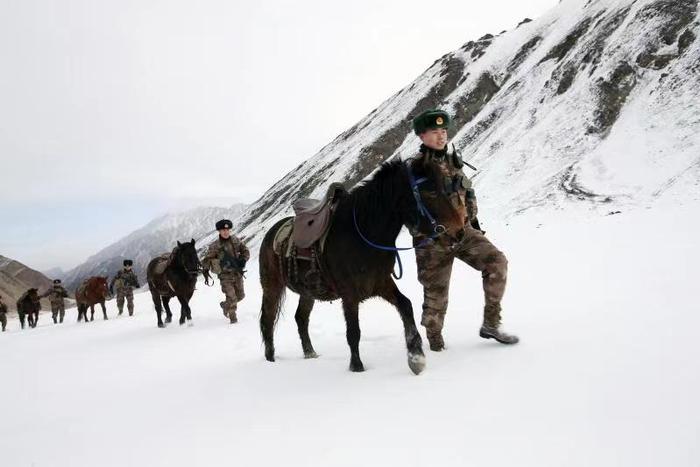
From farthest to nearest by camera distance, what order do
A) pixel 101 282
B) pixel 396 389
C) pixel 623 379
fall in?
pixel 101 282 < pixel 396 389 < pixel 623 379

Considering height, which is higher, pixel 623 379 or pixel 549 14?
pixel 549 14


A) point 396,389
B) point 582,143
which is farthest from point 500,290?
point 582,143

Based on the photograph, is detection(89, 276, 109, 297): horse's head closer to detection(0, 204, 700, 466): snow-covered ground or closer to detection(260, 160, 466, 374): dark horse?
detection(0, 204, 700, 466): snow-covered ground

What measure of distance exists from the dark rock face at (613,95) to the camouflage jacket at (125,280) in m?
25.0

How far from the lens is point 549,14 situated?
63688 millimetres

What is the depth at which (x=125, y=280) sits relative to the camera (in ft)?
59.5

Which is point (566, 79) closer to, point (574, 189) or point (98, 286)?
point (574, 189)

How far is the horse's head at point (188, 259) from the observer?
1171 cm

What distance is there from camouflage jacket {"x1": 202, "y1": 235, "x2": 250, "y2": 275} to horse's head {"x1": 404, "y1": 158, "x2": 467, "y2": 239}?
7735mm

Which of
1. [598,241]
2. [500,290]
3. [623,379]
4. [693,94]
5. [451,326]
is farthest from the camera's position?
[693,94]

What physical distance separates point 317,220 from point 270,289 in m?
1.85

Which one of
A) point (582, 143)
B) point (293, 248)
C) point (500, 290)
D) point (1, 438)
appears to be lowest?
point (1, 438)

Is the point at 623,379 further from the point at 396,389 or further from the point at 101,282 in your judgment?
the point at 101,282

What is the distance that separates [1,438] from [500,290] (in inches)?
202
